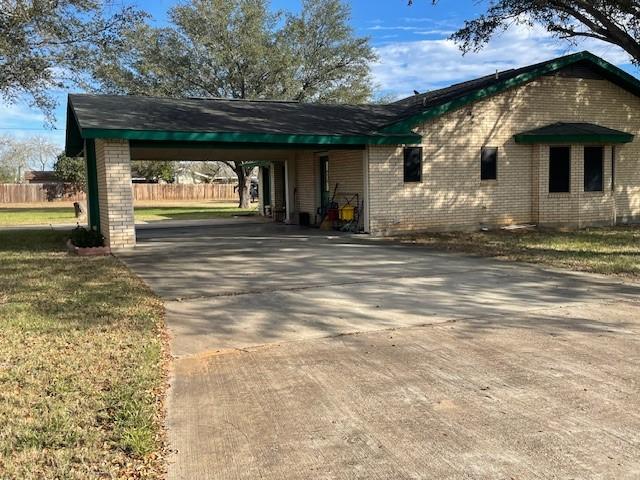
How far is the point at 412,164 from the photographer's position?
1576 centimetres

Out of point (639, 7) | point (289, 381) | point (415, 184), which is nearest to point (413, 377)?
point (289, 381)

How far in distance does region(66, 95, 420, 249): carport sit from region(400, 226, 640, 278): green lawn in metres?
2.86

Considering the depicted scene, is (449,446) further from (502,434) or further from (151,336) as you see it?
(151,336)

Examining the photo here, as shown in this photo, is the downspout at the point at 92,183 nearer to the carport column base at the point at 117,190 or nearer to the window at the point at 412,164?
the carport column base at the point at 117,190

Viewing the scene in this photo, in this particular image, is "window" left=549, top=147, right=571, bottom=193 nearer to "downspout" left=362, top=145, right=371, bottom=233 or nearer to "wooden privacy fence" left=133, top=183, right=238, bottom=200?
"downspout" left=362, top=145, right=371, bottom=233

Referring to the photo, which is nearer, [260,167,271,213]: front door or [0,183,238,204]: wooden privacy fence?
[260,167,271,213]: front door

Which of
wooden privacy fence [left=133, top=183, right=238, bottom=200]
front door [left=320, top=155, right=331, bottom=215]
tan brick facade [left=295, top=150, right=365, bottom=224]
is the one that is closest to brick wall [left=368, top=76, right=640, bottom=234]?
tan brick facade [left=295, top=150, right=365, bottom=224]

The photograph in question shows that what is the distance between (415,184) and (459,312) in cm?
940

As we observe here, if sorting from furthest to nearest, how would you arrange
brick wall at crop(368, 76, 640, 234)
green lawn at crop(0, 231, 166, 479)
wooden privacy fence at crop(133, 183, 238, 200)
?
wooden privacy fence at crop(133, 183, 238, 200), brick wall at crop(368, 76, 640, 234), green lawn at crop(0, 231, 166, 479)

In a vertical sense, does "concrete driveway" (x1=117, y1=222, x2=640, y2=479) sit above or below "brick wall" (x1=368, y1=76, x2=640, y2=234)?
below

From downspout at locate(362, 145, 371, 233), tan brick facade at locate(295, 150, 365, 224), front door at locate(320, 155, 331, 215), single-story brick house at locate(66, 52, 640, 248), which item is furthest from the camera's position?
front door at locate(320, 155, 331, 215)

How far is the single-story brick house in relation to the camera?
1460 centimetres

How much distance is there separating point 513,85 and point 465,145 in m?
2.31

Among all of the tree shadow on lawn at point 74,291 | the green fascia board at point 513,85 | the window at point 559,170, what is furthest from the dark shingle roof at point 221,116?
the window at point 559,170
